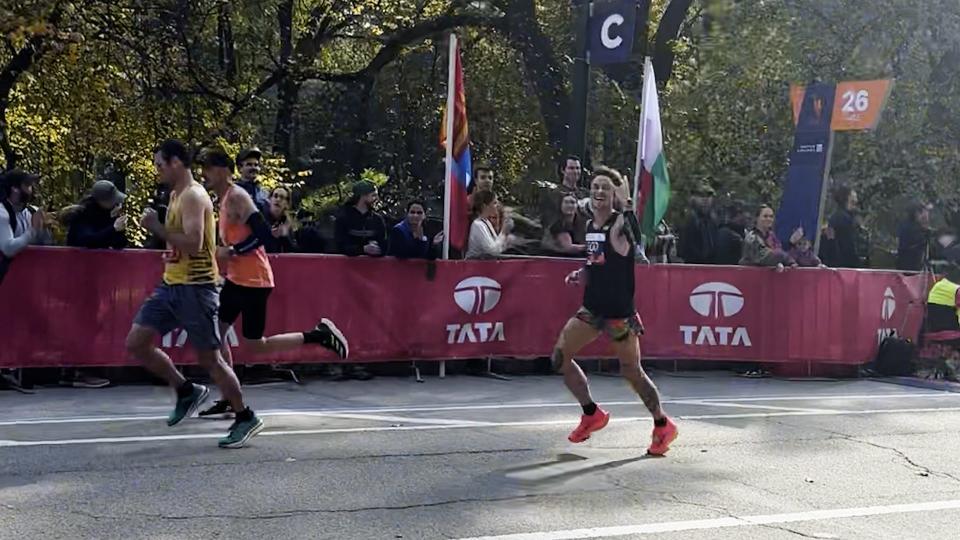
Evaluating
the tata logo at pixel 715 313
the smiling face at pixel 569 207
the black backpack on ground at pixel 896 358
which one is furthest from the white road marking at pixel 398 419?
the black backpack on ground at pixel 896 358

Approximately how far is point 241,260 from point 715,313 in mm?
6785

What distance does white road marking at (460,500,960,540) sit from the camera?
5.58m

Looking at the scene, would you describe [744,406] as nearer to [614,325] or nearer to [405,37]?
[614,325]

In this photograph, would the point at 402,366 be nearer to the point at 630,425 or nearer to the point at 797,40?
the point at 630,425

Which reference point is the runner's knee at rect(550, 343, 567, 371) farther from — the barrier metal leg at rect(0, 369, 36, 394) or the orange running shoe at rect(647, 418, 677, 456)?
the barrier metal leg at rect(0, 369, 36, 394)

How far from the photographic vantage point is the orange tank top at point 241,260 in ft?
26.5

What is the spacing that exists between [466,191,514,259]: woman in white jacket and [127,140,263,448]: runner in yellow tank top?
5.19 m

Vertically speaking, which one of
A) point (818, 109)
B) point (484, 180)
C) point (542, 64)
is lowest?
point (484, 180)

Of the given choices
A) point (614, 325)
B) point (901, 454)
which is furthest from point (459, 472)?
point (901, 454)

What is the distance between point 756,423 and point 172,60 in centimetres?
902

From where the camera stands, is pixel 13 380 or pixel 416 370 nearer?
pixel 13 380

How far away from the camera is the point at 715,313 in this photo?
1345cm

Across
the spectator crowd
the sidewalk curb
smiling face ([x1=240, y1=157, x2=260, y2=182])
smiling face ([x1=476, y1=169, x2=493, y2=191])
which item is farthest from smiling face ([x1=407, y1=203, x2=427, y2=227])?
the sidewalk curb

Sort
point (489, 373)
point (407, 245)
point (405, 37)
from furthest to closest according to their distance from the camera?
point (405, 37), point (489, 373), point (407, 245)
